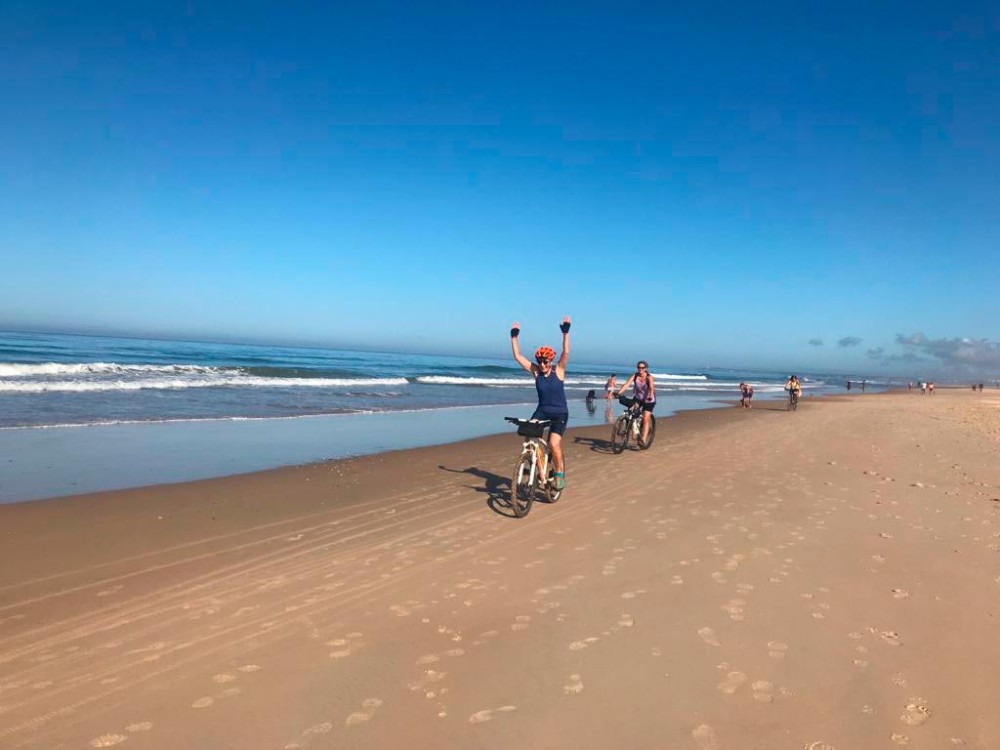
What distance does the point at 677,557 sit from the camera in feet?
20.2

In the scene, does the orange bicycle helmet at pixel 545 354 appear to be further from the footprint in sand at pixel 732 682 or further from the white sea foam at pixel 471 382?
the white sea foam at pixel 471 382

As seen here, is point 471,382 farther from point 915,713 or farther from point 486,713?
point 915,713

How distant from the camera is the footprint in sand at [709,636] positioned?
4215mm

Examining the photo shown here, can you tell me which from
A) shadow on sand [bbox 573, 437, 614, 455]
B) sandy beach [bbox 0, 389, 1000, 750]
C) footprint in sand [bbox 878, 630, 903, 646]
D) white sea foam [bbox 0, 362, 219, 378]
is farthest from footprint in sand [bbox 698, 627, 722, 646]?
white sea foam [bbox 0, 362, 219, 378]

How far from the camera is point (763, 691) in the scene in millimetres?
3596

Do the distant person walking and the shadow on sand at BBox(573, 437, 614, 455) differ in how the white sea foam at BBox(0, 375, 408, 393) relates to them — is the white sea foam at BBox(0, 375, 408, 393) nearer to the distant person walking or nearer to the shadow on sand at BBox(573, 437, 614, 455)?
the distant person walking

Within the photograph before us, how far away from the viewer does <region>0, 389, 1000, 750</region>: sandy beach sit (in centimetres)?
328

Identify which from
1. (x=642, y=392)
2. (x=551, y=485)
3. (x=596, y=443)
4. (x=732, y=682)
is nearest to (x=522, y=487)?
(x=551, y=485)

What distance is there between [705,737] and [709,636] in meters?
1.23

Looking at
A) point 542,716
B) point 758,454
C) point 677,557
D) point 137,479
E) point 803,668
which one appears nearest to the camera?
point 542,716

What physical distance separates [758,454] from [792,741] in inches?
446

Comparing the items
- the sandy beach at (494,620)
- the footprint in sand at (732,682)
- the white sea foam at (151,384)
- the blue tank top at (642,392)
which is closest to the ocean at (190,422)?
the white sea foam at (151,384)

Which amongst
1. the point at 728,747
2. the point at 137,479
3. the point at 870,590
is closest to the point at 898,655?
Result: the point at 870,590

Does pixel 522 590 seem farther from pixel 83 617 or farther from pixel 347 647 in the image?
pixel 83 617
